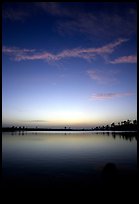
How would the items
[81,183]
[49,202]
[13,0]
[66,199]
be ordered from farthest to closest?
[81,183] < [66,199] < [49,202] < [13,0]

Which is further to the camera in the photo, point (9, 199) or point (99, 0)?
point (9, 199)

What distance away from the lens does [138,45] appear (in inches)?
138

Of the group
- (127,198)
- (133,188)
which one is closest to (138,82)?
(127,198)

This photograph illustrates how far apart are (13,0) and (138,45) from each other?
220 centimetres

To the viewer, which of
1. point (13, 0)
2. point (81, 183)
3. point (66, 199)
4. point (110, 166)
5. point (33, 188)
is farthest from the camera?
point (110, 166)

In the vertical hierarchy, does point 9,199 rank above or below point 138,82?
below

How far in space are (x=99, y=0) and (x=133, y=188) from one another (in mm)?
8564

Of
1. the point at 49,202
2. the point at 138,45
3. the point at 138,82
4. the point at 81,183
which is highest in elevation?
the point at 138,45

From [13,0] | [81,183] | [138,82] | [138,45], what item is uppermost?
[13,0]

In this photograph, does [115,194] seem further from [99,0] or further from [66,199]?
[99,0]

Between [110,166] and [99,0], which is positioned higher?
[99,0]

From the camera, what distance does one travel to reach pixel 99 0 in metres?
3.41

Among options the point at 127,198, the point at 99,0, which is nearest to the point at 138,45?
the point at 99,0

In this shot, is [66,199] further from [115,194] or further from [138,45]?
[138,45]
